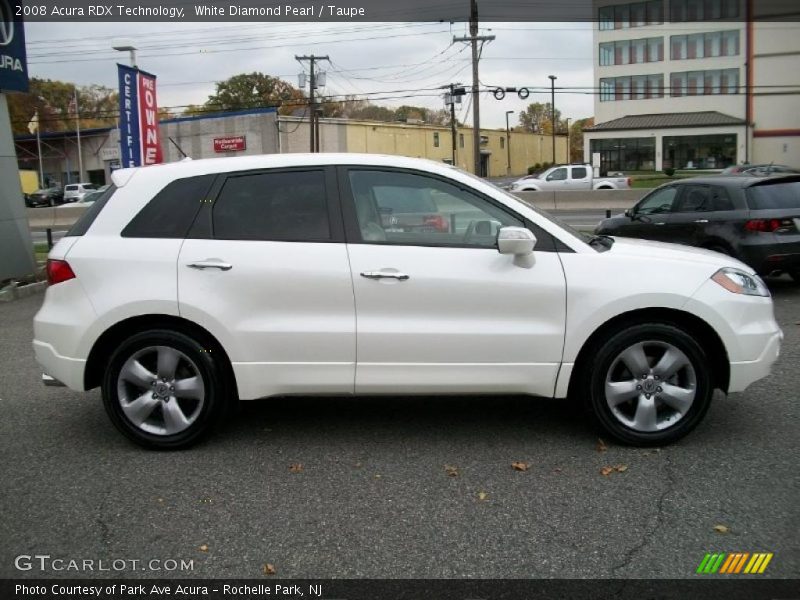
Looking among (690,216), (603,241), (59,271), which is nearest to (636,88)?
(690,216)

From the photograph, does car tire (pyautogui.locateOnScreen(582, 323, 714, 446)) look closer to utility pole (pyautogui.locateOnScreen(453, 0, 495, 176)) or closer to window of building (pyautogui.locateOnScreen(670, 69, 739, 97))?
utility pole (pyautogui.locateOnScreen(453, 0, 495, 176))

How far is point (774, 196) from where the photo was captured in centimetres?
945

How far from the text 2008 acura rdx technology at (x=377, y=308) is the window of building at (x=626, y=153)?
65066mm

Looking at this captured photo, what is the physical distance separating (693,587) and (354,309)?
7.51 ft

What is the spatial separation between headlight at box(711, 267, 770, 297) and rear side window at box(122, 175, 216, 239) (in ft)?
10.5

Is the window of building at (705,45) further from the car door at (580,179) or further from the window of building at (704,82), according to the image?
the car door at (580,179)

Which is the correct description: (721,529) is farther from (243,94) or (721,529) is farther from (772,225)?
(243,94)

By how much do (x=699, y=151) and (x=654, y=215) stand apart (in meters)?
60.3

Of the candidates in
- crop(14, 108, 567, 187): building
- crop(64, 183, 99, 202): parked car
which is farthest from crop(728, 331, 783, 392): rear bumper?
crop(64, 183, 99, 202): parked car

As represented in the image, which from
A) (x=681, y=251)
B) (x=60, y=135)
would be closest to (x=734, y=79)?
(x=60, y=135)

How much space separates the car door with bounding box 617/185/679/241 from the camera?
10.5 m

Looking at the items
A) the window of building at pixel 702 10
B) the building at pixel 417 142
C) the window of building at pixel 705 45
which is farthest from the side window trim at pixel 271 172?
the window of building at pixel 702 10

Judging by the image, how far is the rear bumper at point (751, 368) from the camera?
4445mm

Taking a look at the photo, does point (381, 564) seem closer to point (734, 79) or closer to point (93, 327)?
point (93, 327)
